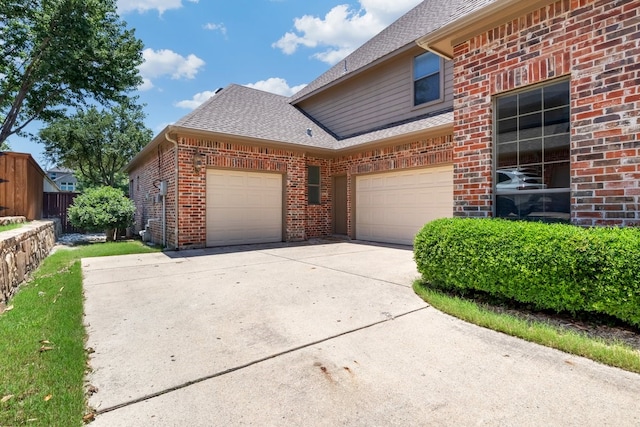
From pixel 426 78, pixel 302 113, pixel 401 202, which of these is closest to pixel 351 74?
pixel 426 78

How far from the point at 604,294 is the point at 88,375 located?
14.2ft

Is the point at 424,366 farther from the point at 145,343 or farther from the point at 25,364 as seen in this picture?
the point at 25,364

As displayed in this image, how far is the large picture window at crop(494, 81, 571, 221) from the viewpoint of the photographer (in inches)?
160

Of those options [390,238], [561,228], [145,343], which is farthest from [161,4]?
[561,228]

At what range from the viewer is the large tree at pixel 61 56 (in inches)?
435

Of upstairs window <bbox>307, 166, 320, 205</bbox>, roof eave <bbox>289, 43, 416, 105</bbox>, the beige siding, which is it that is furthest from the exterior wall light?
roof eave <bbox>289, 43, 416, 105</bbox>

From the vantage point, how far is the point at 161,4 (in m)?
11.3

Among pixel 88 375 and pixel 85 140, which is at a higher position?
pixel 85 140

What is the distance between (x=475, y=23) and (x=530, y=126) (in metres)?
1.66

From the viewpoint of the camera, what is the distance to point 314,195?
11656mm

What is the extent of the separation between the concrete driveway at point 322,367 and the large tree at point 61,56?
36.0 feet

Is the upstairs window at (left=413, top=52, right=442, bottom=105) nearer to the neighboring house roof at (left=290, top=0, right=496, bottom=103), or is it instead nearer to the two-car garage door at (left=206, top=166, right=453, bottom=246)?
the neighboring house roof at (left=290, top=0, right=496, bottom=103)

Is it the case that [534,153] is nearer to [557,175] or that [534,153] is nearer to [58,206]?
[557,175]

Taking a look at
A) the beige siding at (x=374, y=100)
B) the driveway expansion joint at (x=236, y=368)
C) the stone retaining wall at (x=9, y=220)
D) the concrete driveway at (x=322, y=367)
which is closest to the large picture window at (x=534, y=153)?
the concrete driveway at (x=322, y=367)
